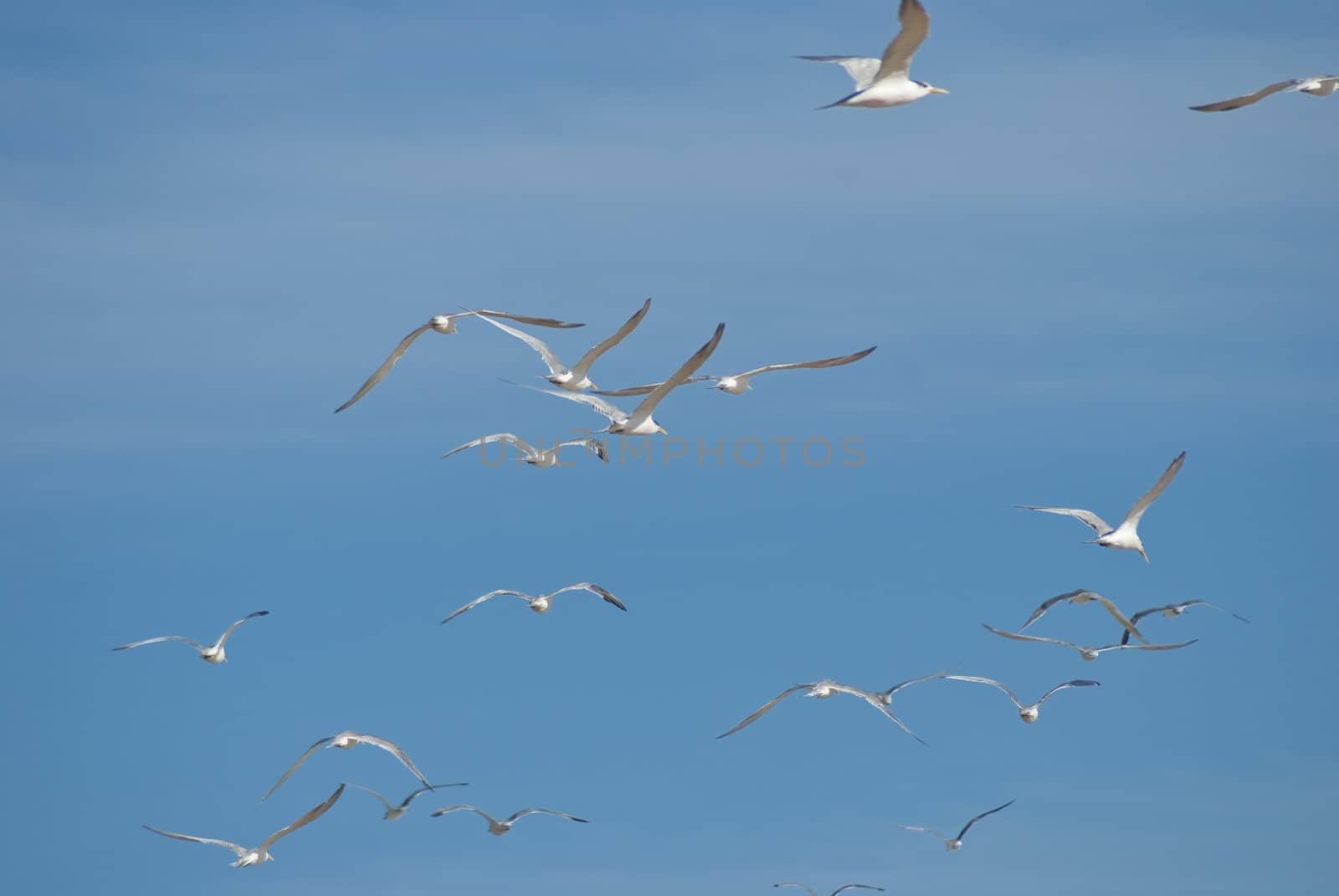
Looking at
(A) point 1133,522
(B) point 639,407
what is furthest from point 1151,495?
(B) point 639,407

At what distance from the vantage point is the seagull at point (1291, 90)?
32.3m

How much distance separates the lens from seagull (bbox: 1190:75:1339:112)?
3231cm

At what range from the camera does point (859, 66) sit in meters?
34.3

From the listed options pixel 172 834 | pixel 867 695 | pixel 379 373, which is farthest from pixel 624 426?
pixel 172 834

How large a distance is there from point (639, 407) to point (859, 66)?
22.6ft

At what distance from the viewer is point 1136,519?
40344 millimetres

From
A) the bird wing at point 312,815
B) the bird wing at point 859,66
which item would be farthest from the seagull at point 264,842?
the bird wing at point 859,66

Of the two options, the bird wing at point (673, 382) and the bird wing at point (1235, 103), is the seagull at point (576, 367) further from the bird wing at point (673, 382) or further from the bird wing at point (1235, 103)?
the bird wing at point (1235, 103)

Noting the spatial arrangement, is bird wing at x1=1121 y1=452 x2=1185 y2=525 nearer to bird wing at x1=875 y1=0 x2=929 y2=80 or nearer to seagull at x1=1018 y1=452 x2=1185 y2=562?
seagull at x1=1018 y1=452 x2=1185 y2=562

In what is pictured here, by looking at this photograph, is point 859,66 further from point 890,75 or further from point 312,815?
point 312,815

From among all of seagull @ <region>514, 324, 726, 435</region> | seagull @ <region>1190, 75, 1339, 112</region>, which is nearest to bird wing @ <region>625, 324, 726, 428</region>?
seagull @ <region>514, 324, 726, 435</region>

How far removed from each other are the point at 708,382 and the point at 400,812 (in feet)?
34.5

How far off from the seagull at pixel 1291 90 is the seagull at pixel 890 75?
4.12 metres

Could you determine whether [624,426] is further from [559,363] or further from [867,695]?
[867,695]
